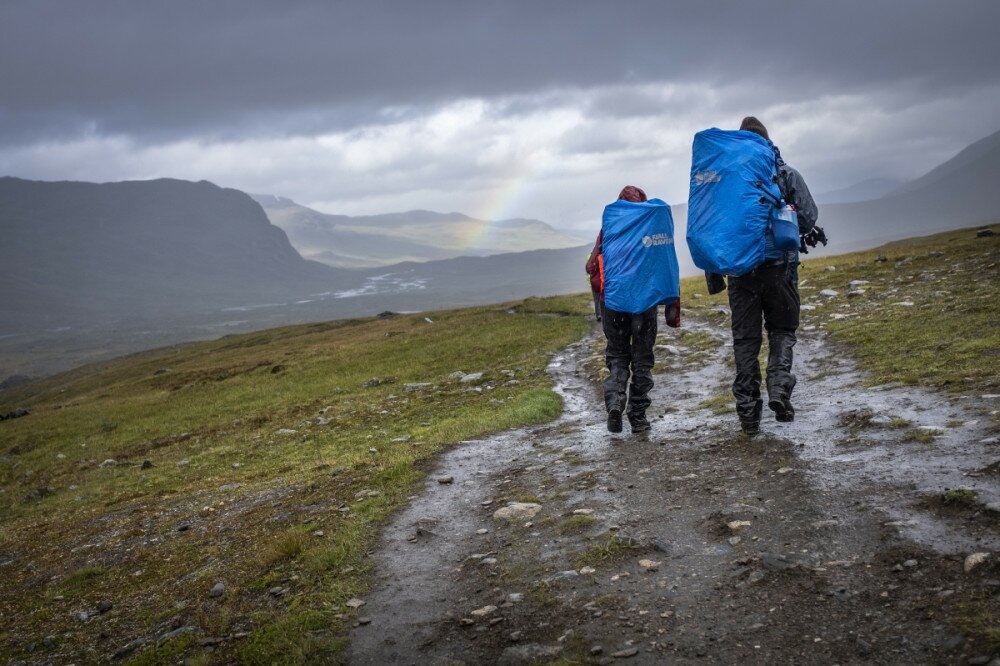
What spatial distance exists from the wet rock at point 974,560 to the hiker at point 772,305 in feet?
16.0

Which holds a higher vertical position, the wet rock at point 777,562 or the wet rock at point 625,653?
the wet rock at point 777,562

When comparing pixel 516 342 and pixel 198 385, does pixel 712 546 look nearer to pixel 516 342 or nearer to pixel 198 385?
pixel 516 342

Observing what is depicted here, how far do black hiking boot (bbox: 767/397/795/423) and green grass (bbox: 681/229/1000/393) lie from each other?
2330 mm

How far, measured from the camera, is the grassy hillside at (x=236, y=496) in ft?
24.1

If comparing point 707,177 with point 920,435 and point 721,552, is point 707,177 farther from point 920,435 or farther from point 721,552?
point 721,552

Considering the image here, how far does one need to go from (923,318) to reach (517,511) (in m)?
13.3

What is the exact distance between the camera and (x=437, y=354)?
3309 cm

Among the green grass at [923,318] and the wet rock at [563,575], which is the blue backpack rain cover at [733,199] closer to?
the green grass at [923,318]

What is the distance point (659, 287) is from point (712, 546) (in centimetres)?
559

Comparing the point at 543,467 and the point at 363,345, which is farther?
the point at 363,345

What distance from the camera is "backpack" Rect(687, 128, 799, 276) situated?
31.2 feet

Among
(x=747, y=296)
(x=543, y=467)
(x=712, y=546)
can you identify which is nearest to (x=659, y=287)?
(x=747, y=296)

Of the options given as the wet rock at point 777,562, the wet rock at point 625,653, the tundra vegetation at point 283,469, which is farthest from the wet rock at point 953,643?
the wet rock at point 625,653

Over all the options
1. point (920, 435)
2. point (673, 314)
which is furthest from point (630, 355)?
point (920, 435)
